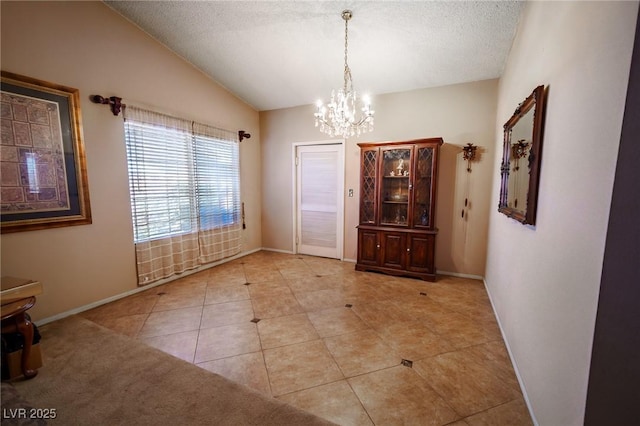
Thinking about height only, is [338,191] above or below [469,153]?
below

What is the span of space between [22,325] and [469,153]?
4884mm

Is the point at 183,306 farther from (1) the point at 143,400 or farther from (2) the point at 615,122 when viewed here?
(2) the point at 615,122

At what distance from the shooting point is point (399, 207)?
13.2ft

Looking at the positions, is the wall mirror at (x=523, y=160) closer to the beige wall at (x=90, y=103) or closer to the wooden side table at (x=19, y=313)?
the wooden side table at (x=19, y=313)

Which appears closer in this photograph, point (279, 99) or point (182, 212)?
point (182, 212)

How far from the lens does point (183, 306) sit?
301 cm

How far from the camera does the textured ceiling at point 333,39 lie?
2.59 meters

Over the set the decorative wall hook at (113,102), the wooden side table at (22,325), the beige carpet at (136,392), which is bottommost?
the beige carpet at (136,392)

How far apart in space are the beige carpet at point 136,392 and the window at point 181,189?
1498mm

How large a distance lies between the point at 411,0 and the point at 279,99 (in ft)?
8.99

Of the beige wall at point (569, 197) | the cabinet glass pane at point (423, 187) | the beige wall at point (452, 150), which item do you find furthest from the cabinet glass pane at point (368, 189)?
the beige wall at point (569, 197)

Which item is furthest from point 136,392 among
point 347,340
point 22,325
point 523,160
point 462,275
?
point 462,275

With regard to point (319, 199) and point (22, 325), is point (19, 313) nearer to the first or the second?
point (22, 325)

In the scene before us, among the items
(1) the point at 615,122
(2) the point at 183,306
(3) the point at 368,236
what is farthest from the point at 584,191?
(2) the point at 183,306
